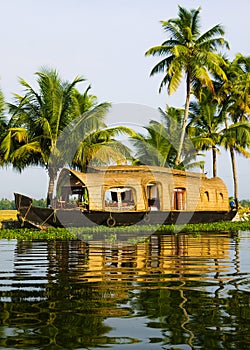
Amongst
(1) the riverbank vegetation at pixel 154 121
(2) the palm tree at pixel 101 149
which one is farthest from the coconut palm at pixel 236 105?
(2) the palm tree at pixel 101 149

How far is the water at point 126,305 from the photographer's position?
3.30m

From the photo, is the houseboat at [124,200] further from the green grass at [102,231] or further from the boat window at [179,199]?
the green grass at [102,231]

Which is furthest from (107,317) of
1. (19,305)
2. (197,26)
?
(197,26)

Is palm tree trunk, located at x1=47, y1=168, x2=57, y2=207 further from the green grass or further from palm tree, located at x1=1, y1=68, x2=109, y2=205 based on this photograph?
the green grass

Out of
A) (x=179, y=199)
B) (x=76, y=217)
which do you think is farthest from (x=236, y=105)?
(x=76, y=217)

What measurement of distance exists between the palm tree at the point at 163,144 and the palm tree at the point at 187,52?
62.1 inches

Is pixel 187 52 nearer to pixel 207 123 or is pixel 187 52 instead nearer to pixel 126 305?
pixel 207 123

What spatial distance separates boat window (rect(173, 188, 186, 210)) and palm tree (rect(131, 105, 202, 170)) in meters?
3.43

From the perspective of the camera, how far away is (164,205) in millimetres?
21547

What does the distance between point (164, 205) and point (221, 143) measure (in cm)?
973

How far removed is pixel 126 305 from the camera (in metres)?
4.41

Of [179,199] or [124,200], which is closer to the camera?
[179,199]

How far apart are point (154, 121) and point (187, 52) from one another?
506 cm

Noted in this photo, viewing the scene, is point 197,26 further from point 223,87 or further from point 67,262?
point 67,262
